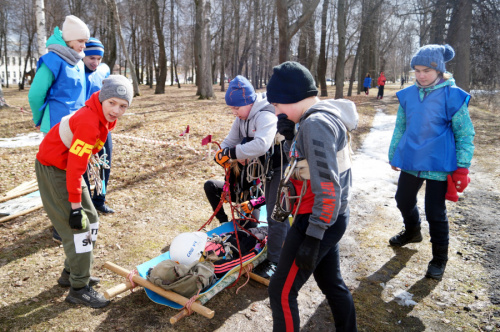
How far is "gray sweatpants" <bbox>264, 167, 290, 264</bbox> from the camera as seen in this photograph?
11.5 ft

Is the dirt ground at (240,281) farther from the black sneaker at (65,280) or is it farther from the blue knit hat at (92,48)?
the blue knit hat at (92,48)

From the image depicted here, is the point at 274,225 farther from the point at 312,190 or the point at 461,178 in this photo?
the point at 461,178

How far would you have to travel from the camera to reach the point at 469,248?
4.37 m

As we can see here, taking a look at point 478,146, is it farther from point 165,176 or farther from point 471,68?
point 165,176

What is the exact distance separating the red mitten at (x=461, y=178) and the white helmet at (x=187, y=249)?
98.5 inches

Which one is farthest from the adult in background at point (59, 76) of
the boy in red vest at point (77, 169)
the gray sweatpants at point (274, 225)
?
the gray sweatpants at point (274, 225)

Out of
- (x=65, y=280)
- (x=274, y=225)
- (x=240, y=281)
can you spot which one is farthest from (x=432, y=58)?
(x=65, y=280)

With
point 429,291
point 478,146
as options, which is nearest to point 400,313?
point 429,291

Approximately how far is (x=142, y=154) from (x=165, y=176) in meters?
1.39

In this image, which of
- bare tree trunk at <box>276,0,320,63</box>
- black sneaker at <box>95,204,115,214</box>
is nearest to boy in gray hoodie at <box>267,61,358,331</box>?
black sneaker at <box>95,204,115,214</box>

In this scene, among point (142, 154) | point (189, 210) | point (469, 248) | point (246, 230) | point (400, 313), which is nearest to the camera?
point (400, 313)

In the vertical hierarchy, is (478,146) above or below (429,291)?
above

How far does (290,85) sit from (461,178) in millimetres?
2181

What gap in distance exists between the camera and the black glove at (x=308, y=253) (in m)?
2.11
